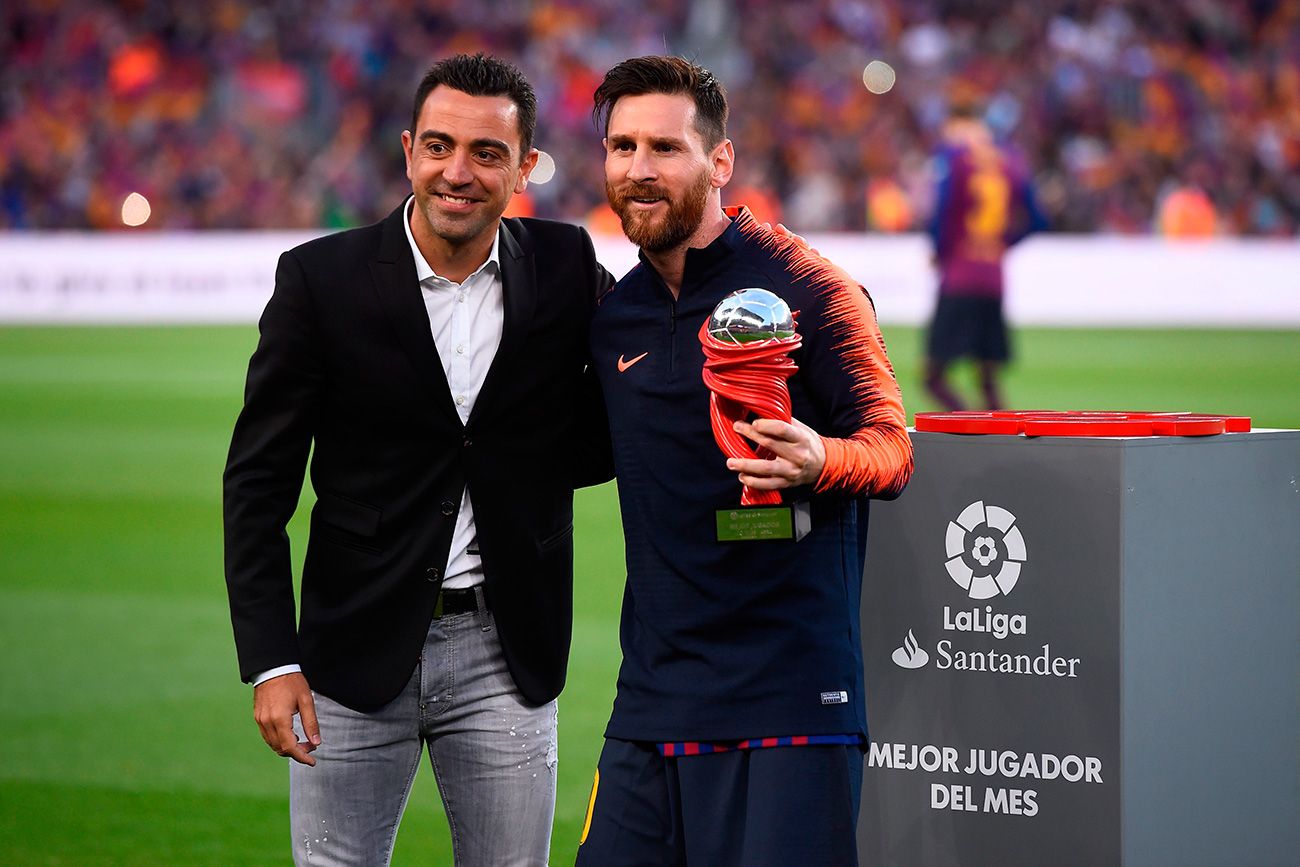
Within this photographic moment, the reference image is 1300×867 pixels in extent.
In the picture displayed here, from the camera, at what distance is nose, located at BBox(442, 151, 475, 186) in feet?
10.3

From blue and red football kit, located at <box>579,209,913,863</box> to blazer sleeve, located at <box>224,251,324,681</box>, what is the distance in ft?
2.03

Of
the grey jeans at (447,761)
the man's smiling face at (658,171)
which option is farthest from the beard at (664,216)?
the grey jeans at (447,761)

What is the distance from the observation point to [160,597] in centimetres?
834

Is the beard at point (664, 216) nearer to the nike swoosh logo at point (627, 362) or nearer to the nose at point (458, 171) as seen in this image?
the nike swoosh logo at point (627, 362)

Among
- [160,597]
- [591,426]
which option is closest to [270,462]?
[591,426]

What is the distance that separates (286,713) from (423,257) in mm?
898

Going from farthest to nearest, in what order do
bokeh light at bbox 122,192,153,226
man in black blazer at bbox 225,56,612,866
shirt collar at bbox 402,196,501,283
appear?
bokeh light at bbox 122,192,153,226 → shirt collar at bbox 402,196,501,283 → man in black blazer at bbox 225,56,612,866

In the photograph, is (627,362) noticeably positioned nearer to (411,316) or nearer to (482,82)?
(411,316)

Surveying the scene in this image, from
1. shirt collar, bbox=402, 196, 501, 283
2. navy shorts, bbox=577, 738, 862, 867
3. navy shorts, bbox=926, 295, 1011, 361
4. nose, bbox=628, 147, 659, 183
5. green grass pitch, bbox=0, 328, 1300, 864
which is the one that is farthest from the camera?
navy shorts, bbox=926, 295, 1011, 361

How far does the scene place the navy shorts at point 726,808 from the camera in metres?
2.80

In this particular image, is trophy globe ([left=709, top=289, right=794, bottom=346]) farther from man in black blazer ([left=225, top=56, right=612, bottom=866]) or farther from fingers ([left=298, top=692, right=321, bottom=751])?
fingers ([left=298, top=692, right=321, bottom=751])

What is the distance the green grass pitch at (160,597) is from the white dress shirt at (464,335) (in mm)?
1952

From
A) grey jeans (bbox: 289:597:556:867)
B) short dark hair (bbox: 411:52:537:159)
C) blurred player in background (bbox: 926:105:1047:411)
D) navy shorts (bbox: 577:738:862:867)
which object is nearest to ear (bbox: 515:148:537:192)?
short dark hair (bbox: 411:52:537:159)

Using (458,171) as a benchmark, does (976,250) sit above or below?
above
